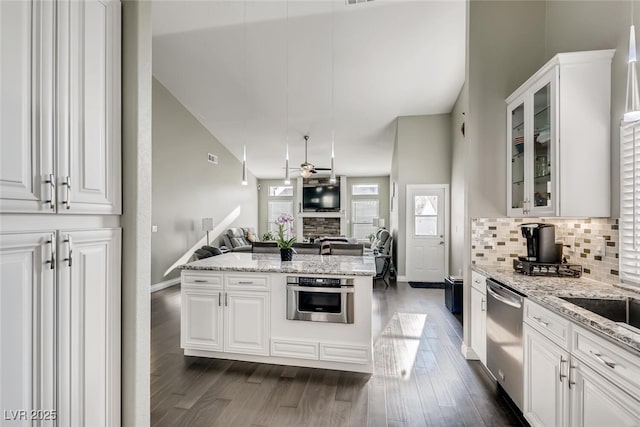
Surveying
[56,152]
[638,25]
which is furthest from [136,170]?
[638,25]

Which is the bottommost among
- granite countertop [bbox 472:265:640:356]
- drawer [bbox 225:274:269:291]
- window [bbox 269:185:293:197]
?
drawer [bbox 225:274:269:291]

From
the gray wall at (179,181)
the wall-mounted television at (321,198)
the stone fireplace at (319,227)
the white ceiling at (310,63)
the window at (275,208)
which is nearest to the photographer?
the white ceiling at (310,63)

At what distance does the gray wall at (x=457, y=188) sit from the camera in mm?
5441

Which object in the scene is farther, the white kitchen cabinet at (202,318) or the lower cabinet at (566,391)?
the white kitchen cabinet at (202,318)

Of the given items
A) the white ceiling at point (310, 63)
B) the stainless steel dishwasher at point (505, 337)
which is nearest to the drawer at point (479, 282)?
the stainless steel dishwasher at point (505, 337)

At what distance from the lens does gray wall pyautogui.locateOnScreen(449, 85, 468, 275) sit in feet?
17.9

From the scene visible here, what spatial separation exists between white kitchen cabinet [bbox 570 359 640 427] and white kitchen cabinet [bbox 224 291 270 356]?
2.18m

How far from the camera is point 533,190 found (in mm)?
2512

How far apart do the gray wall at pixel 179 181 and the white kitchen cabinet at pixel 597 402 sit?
618cm

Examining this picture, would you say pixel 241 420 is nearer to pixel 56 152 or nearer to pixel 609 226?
pixel 56 152

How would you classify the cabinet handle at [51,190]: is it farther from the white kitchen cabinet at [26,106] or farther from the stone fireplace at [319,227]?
the stone fireplace at [319,227]

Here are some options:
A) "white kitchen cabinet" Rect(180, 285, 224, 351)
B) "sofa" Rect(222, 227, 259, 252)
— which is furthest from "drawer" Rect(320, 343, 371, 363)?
"sofa" Rect(222, 227, 259, 252)

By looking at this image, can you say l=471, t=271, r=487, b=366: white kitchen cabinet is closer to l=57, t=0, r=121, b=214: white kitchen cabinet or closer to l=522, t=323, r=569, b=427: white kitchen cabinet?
l=522, t=323, r=569, b=427: white kitchen cabinet

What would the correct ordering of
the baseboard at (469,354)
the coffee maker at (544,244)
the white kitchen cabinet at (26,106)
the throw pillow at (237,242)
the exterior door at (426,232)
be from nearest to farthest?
the white kitchen cabinet at (26,106) < the coffee maker at (544,244) < the baseboard at (469,354) < the exterior door at (426,232) < the throw pillow at (237,242)
